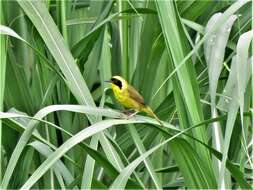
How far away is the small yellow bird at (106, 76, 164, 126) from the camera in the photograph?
5.38ft

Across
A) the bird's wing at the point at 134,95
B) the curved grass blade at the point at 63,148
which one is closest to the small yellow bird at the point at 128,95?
the bird's wing at the point at 134,95

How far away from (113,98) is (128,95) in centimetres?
19

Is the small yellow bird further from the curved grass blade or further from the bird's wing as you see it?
the curved grass blade

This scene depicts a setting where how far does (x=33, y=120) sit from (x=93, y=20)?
22.3 inches

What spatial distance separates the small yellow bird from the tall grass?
40 mm

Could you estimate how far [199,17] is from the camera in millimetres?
1867

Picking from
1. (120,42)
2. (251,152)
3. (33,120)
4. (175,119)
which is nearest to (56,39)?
(33,120)

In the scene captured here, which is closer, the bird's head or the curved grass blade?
the curved grass blade

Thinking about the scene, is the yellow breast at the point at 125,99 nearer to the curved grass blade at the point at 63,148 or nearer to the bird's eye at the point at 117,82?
the bird's eye at the point at 117,82

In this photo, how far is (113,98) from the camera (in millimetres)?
1860

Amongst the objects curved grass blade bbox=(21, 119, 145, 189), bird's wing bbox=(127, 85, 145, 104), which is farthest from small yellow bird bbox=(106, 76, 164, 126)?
curved grass blade bbox=(21, 119, 145, 189)

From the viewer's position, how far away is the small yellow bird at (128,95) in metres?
1.64

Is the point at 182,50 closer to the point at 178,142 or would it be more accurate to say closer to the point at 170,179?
the point at 178,142

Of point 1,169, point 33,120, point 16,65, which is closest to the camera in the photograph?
point 33,120
